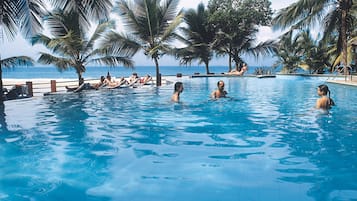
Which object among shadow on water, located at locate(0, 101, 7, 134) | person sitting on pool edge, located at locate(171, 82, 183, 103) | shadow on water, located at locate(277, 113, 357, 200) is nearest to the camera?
shadow on water, located at locate(277, 113, 357, 200)

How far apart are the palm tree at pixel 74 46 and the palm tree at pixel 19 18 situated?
3751 mm

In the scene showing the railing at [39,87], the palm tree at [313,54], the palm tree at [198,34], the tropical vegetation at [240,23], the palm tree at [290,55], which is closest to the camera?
the railing at [39,87]

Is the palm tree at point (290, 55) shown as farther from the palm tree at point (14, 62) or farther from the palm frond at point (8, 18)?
the palm frond at point (8, 18)

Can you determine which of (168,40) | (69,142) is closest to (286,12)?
(168,40)

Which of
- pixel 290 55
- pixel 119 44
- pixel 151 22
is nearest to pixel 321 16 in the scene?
pixel 151 22

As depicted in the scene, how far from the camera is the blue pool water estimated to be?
4121 mm

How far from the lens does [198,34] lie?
29922 millimetres

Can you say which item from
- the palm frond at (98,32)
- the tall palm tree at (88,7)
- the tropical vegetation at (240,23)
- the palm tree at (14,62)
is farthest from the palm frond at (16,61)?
the tropical vegetation at (240,23)

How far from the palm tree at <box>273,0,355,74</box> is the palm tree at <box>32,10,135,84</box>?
9.40 metres

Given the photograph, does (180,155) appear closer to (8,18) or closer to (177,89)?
(177,89)

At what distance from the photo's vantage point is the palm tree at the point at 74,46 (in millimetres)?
16250

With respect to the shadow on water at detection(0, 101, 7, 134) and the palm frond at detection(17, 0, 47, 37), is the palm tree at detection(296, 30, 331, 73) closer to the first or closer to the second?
the palm frond at detection(17, 0, 47, 37)

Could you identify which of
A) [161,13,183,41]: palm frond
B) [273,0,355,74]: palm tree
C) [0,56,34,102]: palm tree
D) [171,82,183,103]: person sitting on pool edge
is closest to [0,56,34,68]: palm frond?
[0,56,34,102]: palm tree

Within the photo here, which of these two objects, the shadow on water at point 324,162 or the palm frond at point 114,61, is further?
the palm frond at point 114,61
